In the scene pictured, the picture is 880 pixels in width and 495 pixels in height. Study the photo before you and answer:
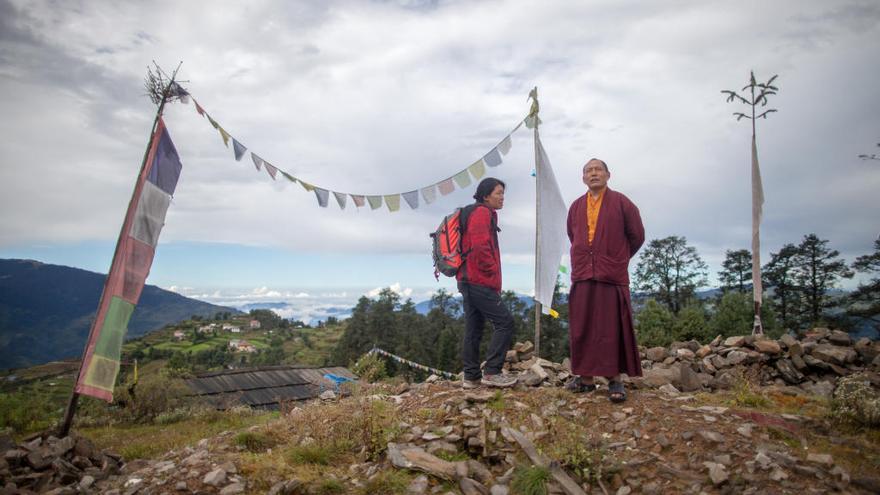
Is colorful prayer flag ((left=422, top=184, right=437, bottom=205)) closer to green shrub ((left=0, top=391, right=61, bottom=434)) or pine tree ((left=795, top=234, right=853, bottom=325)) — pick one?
green shrub ((left=0, top=391, right=61, bottom=434))

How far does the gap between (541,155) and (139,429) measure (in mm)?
10921

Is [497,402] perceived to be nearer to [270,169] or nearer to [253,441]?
[253,441]

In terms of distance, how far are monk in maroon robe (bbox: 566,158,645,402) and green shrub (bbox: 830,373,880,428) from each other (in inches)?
74.7

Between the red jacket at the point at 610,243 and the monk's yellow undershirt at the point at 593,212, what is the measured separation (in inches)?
1.6

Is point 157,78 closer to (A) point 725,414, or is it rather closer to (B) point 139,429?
(B) point 139,429

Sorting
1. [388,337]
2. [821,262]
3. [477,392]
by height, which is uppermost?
[821,262]

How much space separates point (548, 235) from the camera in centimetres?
738

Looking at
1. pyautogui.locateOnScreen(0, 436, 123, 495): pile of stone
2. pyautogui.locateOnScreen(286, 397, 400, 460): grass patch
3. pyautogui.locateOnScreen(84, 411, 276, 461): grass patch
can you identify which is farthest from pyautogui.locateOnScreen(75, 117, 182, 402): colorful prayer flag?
pyautogui.locateOnScreen(286, 397, 400, 460): grass patch

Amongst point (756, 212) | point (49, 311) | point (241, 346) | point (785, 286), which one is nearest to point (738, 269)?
point (785, 286)

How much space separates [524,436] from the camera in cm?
429

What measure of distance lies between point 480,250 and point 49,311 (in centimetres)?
15793

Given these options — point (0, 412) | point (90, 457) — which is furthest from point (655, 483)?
point (0, 412)

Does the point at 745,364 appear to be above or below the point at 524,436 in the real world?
above

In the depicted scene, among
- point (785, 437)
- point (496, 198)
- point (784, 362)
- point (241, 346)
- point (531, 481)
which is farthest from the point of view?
point (241, 346)
